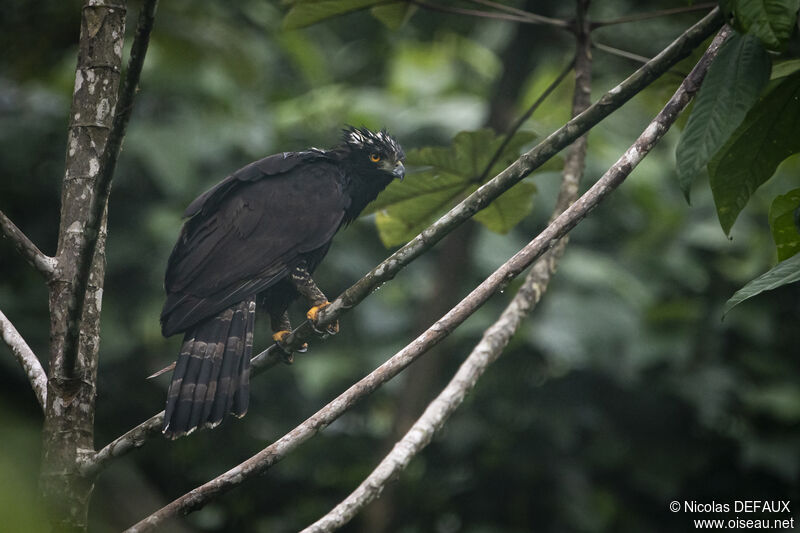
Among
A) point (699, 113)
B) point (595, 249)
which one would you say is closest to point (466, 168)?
point (699, 113)

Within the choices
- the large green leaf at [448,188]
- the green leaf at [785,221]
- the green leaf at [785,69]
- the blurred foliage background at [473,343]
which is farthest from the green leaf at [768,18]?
the blurred foliage background at [473,343]

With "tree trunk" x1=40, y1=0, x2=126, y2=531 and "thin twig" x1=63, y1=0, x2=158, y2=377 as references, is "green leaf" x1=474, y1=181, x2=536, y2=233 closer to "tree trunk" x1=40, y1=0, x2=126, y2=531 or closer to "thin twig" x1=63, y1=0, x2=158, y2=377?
"tree trunk" x1=40, y1=0, x2=126, y2=531

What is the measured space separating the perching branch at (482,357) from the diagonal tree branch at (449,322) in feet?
0.72

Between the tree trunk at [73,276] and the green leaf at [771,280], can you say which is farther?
the tree trunk at [73,276]

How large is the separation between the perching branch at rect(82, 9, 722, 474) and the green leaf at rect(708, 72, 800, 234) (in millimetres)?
291

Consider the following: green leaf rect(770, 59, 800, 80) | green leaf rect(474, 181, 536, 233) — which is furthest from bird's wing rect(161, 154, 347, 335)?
green leaf rect(770, 59, 800, 80)

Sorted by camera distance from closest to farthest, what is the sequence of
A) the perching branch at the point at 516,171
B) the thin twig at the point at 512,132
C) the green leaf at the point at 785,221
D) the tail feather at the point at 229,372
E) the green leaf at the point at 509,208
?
the green leaf at the point at 785,221, the perching branch at the point at 516,171, the tail feather at the point at 229,372, the thin twig at the point at 512,132, the green leaf at the point at 509,208

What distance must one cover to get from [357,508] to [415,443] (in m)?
0.33

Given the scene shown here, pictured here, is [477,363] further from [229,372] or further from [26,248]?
[26,248]

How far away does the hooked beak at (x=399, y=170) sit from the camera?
3694 mm

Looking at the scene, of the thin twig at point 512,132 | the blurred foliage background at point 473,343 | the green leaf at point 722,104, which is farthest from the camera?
the blurred foliage background at point 473,343

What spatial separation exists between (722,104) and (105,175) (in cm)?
144

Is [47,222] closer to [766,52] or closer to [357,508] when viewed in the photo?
[357,508]

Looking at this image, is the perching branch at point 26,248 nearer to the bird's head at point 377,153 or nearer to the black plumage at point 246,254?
the black plumage at point 246,254
